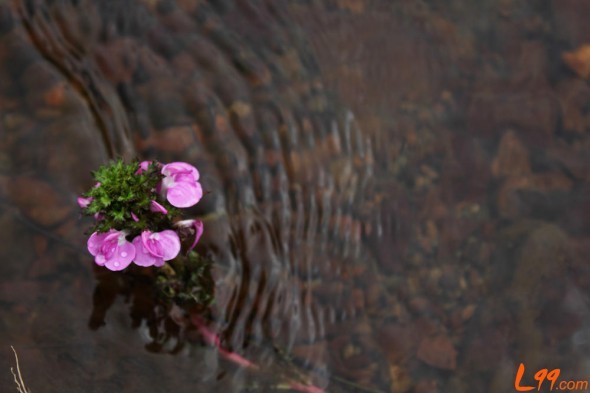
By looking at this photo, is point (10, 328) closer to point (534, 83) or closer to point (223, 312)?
point (223, 312)

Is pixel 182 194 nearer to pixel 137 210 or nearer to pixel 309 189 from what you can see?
pixel 137 210

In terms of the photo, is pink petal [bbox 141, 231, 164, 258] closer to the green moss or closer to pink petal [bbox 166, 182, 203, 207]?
the green moss

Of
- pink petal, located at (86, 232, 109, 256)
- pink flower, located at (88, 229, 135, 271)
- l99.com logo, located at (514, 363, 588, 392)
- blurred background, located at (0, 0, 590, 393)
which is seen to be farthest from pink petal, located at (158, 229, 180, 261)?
l99.com logo, located at (514, 363, 588, 392)

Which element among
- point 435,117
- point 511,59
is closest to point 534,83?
point 511,59

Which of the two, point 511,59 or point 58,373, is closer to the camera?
point 58,373

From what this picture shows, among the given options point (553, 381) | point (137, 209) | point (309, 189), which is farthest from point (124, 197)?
point (553, 381)

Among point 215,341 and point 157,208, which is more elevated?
point 157,208
